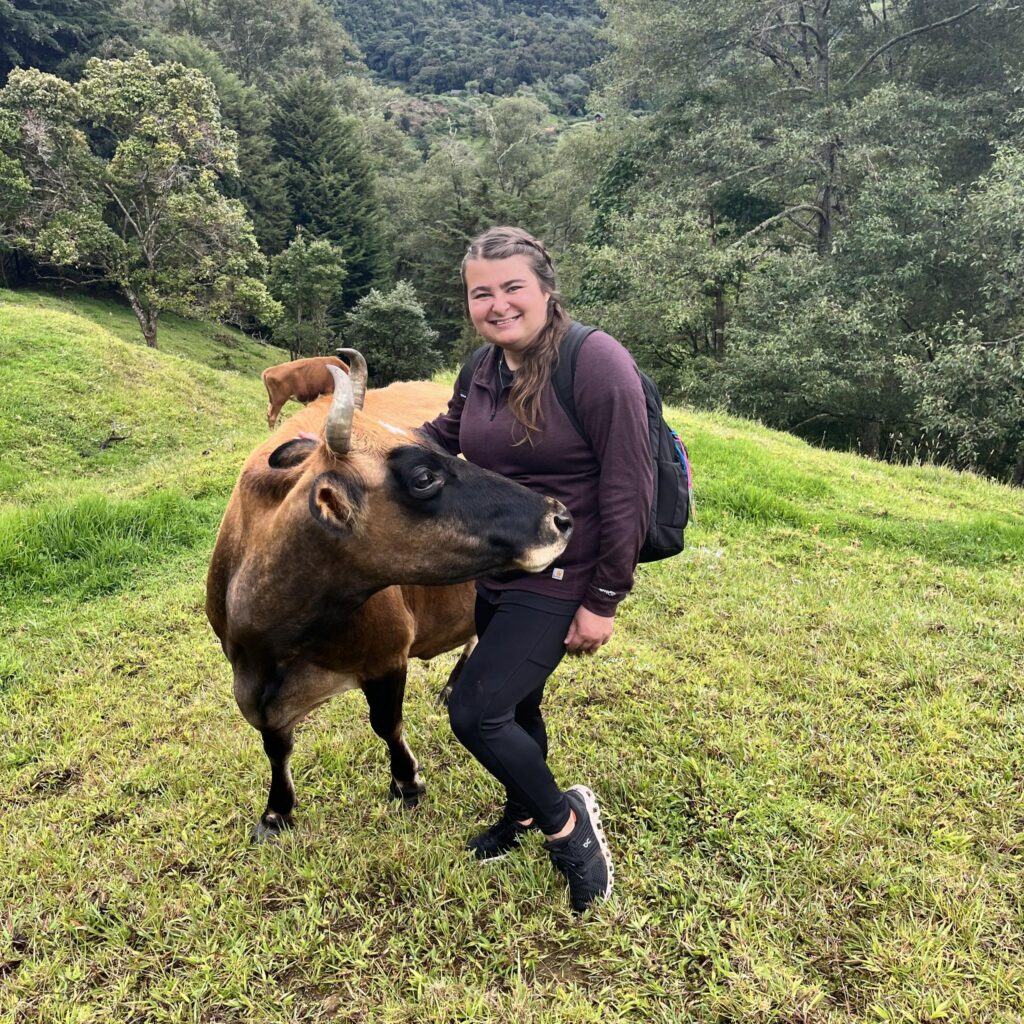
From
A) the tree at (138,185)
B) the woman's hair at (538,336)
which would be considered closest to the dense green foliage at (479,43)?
the tree at (138,185)

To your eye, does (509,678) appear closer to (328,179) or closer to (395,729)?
(395,729)

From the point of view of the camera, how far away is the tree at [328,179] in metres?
41.5

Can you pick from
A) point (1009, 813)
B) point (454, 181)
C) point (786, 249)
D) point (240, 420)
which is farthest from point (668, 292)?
point (454, 181)

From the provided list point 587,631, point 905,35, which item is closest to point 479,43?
point 905,35

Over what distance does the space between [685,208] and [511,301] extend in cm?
2246

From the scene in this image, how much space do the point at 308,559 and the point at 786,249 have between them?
77.5 feet

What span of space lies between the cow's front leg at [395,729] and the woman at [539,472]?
0.76 m

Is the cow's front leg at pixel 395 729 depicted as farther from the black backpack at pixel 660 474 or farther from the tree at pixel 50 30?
the tree at pixel 50 30

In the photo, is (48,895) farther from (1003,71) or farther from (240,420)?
(1003,71)

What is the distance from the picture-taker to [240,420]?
589 inches

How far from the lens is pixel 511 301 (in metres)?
2.32

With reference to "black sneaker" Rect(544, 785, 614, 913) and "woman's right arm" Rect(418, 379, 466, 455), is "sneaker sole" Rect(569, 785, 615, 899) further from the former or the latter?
"woman's right arm" Rect(418, 379, 466, 455)

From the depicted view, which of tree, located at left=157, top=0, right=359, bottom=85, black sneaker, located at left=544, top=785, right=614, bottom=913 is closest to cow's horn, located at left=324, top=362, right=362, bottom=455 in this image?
black sneaker, located at left=544, top=785, right=614, bottom=913

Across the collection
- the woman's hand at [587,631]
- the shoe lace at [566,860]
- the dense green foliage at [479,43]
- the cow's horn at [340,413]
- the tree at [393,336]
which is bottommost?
the tree at [393,336]
